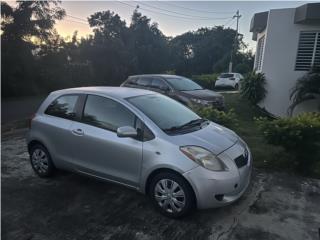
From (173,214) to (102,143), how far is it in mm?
1328

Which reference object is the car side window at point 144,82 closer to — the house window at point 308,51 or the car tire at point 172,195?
the house window at point 308,51

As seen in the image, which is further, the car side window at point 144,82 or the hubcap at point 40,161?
the car side window at point 144,82

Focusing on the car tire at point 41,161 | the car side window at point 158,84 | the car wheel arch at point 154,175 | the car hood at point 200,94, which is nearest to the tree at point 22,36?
the car side window at point 158,84

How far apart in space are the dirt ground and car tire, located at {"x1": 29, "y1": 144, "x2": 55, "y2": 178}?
0.13m

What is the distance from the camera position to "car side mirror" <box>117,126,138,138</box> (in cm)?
374

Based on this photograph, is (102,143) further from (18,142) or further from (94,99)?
(18,142)

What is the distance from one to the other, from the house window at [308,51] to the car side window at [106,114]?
29.2ft

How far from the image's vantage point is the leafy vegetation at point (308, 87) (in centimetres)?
1005

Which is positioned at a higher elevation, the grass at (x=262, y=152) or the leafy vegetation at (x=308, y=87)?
the leafy vegetation at (x=308, y=87)

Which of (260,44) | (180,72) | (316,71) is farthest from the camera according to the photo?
(180,72)

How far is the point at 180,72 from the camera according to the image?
4066 centimetres

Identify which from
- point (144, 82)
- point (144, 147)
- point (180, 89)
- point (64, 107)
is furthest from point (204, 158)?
point (144, 82)

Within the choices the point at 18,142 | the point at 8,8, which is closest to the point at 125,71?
the point at 8,8

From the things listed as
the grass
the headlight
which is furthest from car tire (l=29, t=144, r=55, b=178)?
the grass
